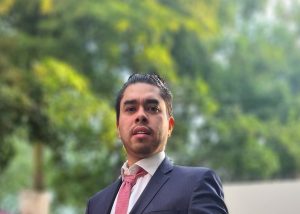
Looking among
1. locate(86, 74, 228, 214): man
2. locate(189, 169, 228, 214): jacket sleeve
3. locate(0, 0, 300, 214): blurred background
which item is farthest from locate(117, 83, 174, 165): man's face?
locate(0, 0, 300, 214): blurred background

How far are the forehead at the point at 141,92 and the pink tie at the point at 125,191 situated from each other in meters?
0.17

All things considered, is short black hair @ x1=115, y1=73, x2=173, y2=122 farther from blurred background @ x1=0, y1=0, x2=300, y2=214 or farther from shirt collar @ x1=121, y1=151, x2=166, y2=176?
blurred background @ x1=0, y1=0, x2=300, y2=214

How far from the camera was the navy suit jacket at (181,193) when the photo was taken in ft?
4.34

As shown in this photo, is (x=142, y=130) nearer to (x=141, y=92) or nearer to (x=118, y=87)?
(x=141, y=92)

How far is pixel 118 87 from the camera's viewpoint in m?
12.6

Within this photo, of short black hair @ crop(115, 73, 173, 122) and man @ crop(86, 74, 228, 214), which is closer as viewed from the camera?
man @ crop(86, 74, 228, 214)

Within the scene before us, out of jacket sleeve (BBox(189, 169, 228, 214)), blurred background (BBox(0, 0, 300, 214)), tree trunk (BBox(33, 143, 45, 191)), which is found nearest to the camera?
jacket sleeve (BBox(189, 169, 228, 214))

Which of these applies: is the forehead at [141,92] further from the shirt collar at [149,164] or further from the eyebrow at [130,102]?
the shirt collar at [149,164]

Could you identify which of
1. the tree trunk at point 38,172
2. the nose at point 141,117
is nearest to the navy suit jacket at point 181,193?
the nose at point 141,117

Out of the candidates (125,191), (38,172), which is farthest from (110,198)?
(38,172)

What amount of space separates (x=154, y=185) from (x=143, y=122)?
15cm

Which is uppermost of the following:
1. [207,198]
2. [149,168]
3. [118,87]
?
[118,87]

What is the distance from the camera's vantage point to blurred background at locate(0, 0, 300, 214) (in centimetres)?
984

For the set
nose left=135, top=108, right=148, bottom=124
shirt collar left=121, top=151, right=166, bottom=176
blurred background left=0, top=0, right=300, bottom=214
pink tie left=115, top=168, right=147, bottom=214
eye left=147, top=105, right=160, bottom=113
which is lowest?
pink tie left=115, top=168, right=147, bottom=214
